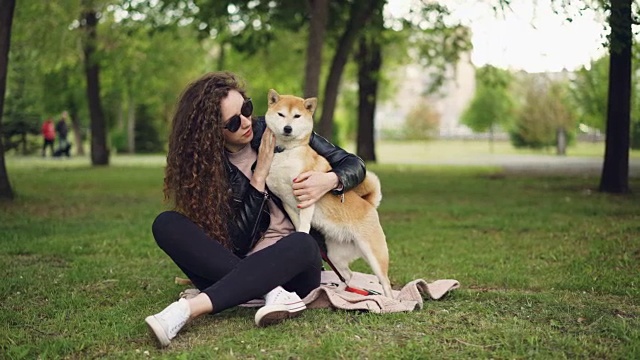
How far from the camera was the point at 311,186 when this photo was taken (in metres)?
4.68

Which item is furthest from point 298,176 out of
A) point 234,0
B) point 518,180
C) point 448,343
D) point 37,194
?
point 518,180

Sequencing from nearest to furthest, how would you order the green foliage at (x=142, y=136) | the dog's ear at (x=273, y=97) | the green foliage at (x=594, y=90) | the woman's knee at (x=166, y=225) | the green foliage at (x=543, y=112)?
the woman's knee at (x=166, y=225) < the dog's ear at (x=273, y=97) < the green foliage at (x=594, y=90) < the green foliage at (x=543, y=112) < the green foliage at (x=142, y=136)

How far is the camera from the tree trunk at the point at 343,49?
643 inches

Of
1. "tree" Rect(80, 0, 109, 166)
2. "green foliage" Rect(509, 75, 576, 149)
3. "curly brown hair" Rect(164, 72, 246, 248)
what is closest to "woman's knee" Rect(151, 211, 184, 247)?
"curly brown hair" Rect(164, 72, 246, 248)

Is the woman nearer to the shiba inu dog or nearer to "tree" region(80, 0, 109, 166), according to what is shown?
the shiba inu dog

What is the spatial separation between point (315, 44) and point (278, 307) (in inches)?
415

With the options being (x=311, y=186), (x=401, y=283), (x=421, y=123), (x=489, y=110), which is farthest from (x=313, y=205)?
(x=421, y=123)

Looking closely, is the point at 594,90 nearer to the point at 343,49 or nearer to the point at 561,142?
the point at 561,142

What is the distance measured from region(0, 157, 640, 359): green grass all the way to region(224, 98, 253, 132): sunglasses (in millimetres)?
1190

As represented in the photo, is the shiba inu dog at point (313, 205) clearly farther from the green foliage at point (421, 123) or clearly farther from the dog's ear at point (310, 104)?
the green foliage at point (421, 123)

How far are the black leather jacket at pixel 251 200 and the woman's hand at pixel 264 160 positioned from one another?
0.05 m

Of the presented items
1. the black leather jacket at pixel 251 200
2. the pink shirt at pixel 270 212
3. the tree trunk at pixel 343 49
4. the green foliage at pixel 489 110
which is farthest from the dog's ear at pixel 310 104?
the green foliage at pixel 489 110

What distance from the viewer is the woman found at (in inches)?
174

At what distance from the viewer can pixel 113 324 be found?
4.58 metres
